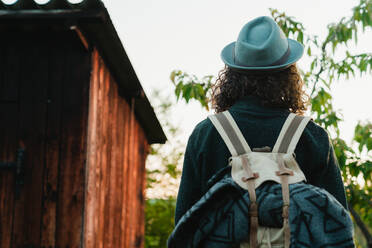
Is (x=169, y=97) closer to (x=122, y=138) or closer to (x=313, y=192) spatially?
(x=122, y=138)

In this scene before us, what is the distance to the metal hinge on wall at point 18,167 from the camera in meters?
4.31

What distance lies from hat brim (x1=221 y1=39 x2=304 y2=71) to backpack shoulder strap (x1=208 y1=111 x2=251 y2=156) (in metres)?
0.25

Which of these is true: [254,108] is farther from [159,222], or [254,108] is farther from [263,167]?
[159,222]

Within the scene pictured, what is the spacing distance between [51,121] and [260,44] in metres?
2.92

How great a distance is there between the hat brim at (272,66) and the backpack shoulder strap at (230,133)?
246mm

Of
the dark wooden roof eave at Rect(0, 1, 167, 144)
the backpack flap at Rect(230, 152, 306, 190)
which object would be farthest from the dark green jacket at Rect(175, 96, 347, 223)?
the dark wooden roof eave at Rect(0, 1, 167, 144)

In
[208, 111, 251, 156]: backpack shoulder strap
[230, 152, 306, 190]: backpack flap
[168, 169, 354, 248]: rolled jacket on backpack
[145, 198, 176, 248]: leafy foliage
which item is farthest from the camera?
[145, 198, 176, 248]: leafy foliage

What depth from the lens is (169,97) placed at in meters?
21.0

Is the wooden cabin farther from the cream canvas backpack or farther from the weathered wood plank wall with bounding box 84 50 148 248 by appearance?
the cream canvas backpack

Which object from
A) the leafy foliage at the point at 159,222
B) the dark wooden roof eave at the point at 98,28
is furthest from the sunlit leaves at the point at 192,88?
the leafy foliage at the point at 159,222

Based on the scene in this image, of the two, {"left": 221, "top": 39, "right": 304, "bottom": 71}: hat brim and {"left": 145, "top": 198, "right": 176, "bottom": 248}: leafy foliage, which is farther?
{"left": 145, "top": 198, "right": 176, "bottom": 248}: leafy foliage

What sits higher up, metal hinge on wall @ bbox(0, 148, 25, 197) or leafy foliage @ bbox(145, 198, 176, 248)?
metal hinge on wall @ bbox(0, 148, 25, 197)

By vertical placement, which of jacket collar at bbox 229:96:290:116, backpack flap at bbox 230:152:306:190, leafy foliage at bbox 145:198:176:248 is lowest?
leafy foliage at bbox 145:198:176:248

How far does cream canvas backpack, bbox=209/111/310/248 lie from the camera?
161cm
